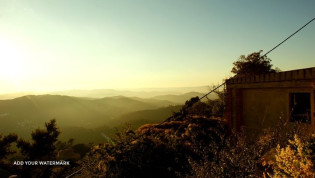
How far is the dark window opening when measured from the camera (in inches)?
330

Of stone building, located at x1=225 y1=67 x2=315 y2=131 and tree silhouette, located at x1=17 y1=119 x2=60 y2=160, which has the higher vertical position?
stone building, located at x1=225 y1=67 x2=315 y2=131

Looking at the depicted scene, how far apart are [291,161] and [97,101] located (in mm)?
151701

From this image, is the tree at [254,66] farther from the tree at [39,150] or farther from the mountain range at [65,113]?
the mountain range at [65,113]

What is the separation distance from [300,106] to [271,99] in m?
1.08

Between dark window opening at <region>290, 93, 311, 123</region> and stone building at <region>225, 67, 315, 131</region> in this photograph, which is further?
dark window opening at <region>290, 93, 311, 123</region>

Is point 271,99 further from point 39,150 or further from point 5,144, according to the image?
point 5,144

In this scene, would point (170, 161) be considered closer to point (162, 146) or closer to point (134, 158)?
point (162, 146)

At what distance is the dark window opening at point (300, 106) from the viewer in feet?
27.5

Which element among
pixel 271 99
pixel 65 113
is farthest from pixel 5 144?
pixel 65 113

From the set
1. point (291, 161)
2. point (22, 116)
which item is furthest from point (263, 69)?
point (22, 116)

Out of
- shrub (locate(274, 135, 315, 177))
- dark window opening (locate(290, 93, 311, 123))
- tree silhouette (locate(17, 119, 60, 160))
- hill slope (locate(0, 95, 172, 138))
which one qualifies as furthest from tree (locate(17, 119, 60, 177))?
hill slope (locate(0, 95, 172, 138))

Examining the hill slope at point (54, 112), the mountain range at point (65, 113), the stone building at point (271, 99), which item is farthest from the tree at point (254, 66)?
the hill slope at point (54, 112)

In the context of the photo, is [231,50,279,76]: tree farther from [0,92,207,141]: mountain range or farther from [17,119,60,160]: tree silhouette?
[0,92,207,141]: mountain range

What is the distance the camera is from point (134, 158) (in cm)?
880
